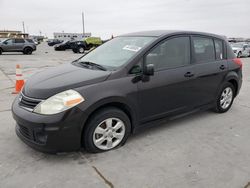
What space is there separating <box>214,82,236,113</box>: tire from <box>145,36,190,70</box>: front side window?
1.20 meters

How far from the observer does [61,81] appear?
2943 millimetres

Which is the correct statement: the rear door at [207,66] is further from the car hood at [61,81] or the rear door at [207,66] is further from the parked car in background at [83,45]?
the parked car in background at [83,45]

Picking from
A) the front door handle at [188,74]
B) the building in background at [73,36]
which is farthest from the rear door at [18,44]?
the building in background at [73,36]

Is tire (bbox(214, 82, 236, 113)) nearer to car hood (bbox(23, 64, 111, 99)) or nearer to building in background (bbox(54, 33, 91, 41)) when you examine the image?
car hood (bbox(23, 64, 111, 99))

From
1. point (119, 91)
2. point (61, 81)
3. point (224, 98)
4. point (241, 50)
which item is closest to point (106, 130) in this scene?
point (119, 91)

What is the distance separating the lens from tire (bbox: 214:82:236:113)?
4.48 m

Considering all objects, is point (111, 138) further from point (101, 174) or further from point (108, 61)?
point (108, 61)

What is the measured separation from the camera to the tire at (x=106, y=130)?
2859 mm

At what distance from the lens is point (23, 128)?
9.35 feet

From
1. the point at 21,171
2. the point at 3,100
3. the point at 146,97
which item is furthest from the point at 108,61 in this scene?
the point at 3,100

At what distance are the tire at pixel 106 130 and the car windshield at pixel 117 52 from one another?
0.67 m

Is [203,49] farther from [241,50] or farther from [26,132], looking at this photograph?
[241,50]

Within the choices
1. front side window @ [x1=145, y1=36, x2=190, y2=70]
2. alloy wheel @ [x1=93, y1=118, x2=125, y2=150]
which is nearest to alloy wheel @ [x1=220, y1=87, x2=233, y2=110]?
front side window @ [x1=145, y1=36, x2=190, y2=70]

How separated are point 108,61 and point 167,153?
1587mm
